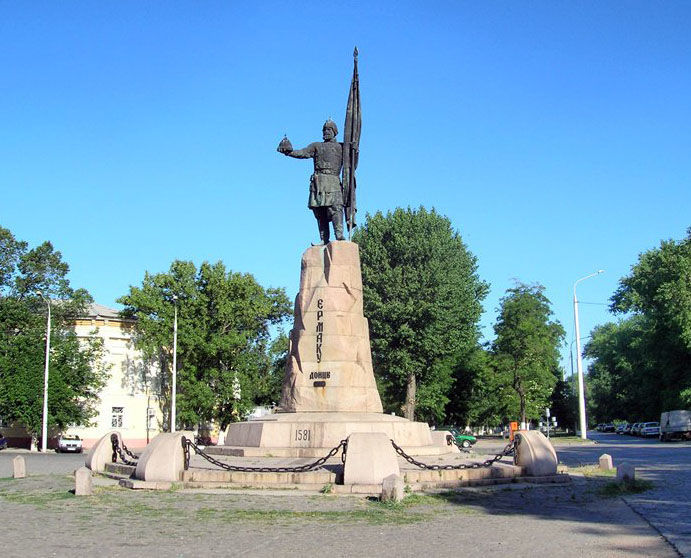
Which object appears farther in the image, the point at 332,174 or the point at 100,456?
the point at 332,174

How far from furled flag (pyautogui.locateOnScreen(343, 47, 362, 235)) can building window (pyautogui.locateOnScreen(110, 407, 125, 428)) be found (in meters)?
36.4

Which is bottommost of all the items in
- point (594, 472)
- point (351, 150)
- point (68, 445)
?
point (68, 445)

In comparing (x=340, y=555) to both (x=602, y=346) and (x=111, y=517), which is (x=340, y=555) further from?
(x=602, y=346)

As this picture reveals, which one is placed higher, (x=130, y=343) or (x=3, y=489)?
(x=130, y=343)

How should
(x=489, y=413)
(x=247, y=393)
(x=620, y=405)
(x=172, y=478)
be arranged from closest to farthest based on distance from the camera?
(x=172, y=478)
(x=247, y=393)
(x=489, y=413)
(x=620, y=405)

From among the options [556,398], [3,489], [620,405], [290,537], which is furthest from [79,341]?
[620,405]

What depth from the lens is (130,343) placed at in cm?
5238

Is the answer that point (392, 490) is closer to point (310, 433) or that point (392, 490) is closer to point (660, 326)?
point (310, 433)

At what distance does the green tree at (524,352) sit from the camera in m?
56.9

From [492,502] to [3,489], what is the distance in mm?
9321

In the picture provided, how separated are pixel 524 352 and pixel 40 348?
33917 millimetres

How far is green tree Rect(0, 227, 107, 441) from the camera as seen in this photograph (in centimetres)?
4381

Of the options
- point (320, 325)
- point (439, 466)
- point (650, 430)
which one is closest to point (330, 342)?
point (320, 325)

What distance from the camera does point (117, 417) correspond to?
51188 millimetres
